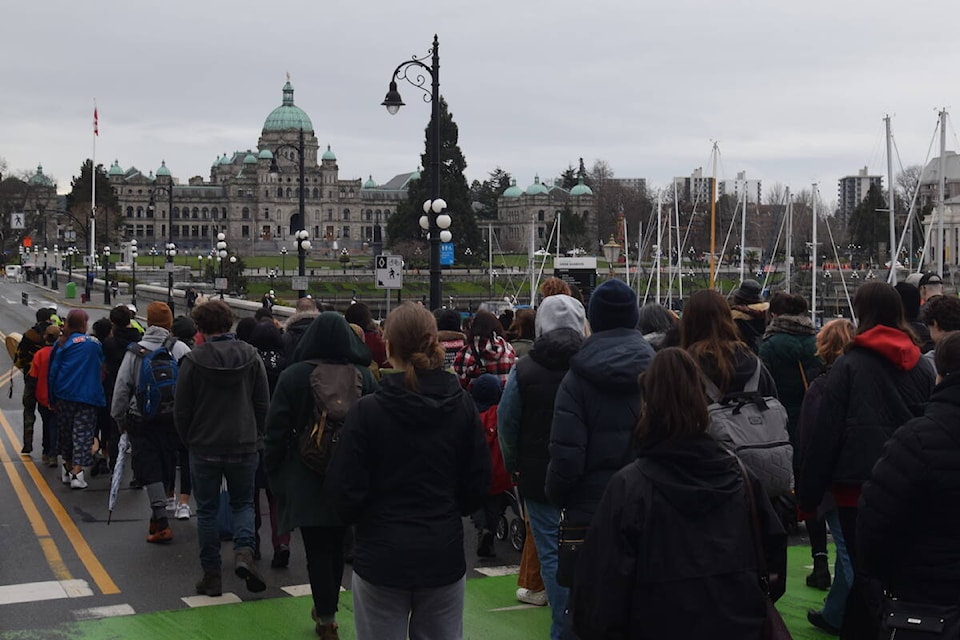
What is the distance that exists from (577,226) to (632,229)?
→ 959 centimetres

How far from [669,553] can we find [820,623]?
398 cm

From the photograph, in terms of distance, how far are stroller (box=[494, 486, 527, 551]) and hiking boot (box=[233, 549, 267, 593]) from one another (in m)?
2.09

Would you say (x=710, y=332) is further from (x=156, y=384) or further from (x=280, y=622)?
(x=156, y=384)

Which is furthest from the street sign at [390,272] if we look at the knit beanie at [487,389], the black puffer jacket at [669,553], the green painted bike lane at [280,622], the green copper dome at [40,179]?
the green copper dome at [40,179]

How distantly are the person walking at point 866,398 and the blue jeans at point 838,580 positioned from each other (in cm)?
75

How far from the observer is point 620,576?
3.94 meters

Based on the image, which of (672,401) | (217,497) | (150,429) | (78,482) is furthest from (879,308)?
(78,482)

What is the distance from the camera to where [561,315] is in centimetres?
643

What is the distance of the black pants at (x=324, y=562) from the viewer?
6.73 m

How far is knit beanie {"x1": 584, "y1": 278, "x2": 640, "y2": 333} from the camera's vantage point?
593 cm

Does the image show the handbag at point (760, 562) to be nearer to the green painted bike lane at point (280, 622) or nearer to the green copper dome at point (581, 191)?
the green painted bike lane at point (280, 622)

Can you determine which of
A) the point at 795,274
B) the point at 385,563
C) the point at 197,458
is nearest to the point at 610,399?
the point at 385,563

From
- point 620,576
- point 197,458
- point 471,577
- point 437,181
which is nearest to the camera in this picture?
point 620,576

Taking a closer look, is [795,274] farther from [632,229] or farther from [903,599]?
[903,599]
